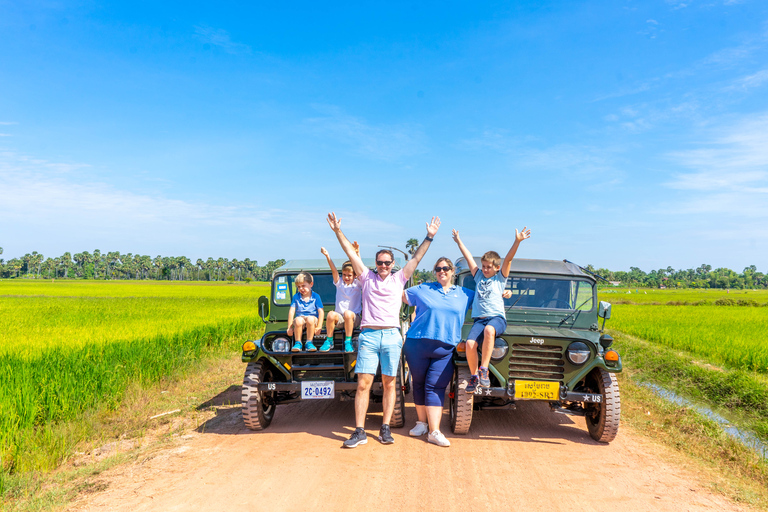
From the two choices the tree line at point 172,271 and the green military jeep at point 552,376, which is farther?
the tree line at point 172,271

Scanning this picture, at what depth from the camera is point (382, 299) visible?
5793 mm

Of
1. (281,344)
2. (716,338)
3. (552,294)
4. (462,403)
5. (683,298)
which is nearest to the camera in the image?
(462,403)

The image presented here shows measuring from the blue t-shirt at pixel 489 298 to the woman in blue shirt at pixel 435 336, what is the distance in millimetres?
160

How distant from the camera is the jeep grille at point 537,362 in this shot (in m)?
6.28

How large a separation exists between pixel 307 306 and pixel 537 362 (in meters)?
2.93

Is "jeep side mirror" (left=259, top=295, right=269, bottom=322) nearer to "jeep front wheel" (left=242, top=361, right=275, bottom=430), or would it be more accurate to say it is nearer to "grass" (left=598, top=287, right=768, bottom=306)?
"jeep front wheel" (left=242, top=361, right=275, bottom=430)

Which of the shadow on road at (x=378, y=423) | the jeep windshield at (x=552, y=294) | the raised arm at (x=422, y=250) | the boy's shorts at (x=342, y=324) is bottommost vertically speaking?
the shadow on road at (x=378, y=423)

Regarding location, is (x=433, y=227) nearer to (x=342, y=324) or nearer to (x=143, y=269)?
(x=342, y=324)

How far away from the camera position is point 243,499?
435 cm

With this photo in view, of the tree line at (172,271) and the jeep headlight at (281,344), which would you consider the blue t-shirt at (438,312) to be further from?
the tree line at (172,271)

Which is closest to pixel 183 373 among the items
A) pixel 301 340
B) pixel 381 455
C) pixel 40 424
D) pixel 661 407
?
pixel 40 424

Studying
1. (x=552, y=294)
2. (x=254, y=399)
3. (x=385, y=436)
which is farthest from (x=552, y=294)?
(x=254, y=399)

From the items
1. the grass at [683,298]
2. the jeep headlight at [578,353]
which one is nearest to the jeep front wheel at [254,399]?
the jeep headlight at [578,353]

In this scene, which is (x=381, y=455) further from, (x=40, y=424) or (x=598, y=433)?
(x=40, y=424)
